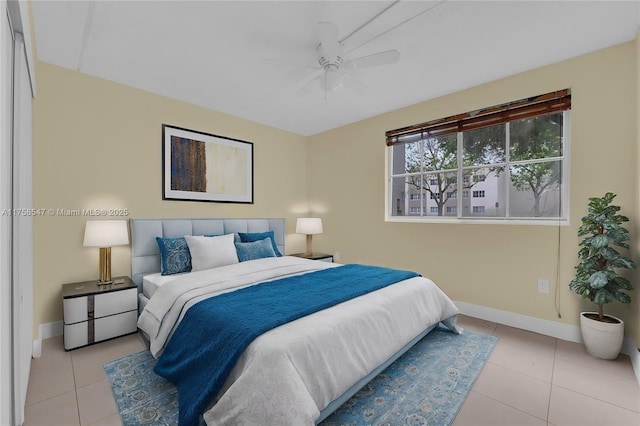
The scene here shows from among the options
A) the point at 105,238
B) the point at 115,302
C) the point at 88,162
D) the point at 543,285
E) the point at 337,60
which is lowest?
the point at 115,302

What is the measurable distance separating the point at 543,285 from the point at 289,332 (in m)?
2.70

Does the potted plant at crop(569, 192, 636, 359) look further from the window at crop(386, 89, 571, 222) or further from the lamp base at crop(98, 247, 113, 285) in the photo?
the lamp base at crop(98, 247, 113, 285)

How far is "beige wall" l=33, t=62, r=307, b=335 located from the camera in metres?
2.70

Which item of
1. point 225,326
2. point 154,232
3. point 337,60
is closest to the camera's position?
point 225,326

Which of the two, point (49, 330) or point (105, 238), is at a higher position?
point (105, 238)

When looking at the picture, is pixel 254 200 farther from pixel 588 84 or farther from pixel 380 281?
pixel 588 84

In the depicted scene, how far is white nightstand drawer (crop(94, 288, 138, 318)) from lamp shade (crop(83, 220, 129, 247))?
466mm

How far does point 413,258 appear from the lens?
3816 millimetres

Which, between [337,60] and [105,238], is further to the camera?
[105,238]

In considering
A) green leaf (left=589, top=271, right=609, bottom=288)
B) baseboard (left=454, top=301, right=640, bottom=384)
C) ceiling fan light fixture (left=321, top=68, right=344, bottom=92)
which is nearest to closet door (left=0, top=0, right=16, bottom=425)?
ceiling fan light fixture (left=321, top=68, right=344, bottom=92)

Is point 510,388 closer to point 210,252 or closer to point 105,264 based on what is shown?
point 210,252

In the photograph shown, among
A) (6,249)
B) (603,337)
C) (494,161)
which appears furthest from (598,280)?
(6,249)

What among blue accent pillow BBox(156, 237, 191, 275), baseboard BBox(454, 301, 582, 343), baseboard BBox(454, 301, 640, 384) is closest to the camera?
baseboard BBox(454, 301, 640, 384)

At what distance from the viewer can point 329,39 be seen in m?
2.04
